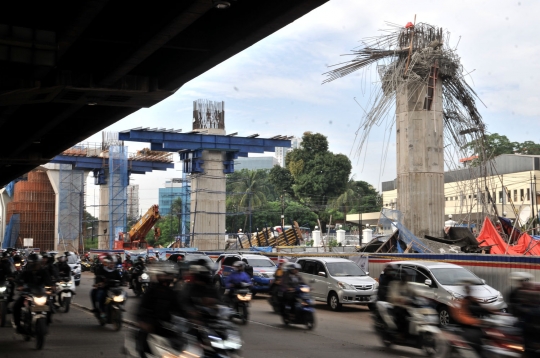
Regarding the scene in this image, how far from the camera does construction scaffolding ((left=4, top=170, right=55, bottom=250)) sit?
3307 inches

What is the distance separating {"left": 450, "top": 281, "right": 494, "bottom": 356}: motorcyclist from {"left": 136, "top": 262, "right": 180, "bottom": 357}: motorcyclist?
4201 millimetres

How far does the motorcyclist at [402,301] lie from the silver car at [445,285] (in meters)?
4.03

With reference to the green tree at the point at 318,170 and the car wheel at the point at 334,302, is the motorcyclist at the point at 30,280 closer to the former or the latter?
the car wheel at the point at 334,302

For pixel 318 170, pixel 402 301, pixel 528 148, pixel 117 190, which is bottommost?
pixel 402 301

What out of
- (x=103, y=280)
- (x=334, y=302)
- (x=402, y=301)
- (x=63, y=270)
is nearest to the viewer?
(x=402, y=301)

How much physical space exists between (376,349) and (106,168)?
5772 cm

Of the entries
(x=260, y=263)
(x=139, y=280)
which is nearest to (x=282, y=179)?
(x=260, y=263)

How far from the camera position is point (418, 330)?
468 inches

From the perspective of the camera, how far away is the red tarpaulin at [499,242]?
2759 cm

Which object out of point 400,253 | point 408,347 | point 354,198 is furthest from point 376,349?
point 354,198

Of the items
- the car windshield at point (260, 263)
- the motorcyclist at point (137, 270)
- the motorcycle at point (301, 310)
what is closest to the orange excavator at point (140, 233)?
the motorcyclist at point (137, 270)

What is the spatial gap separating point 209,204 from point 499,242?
2442 cm

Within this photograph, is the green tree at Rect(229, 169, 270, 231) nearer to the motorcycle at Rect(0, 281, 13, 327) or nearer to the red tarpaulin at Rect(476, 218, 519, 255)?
the red tarpaulin at Rect(476, 218, 519, 255)

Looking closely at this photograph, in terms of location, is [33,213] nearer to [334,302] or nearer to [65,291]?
[65,291]
